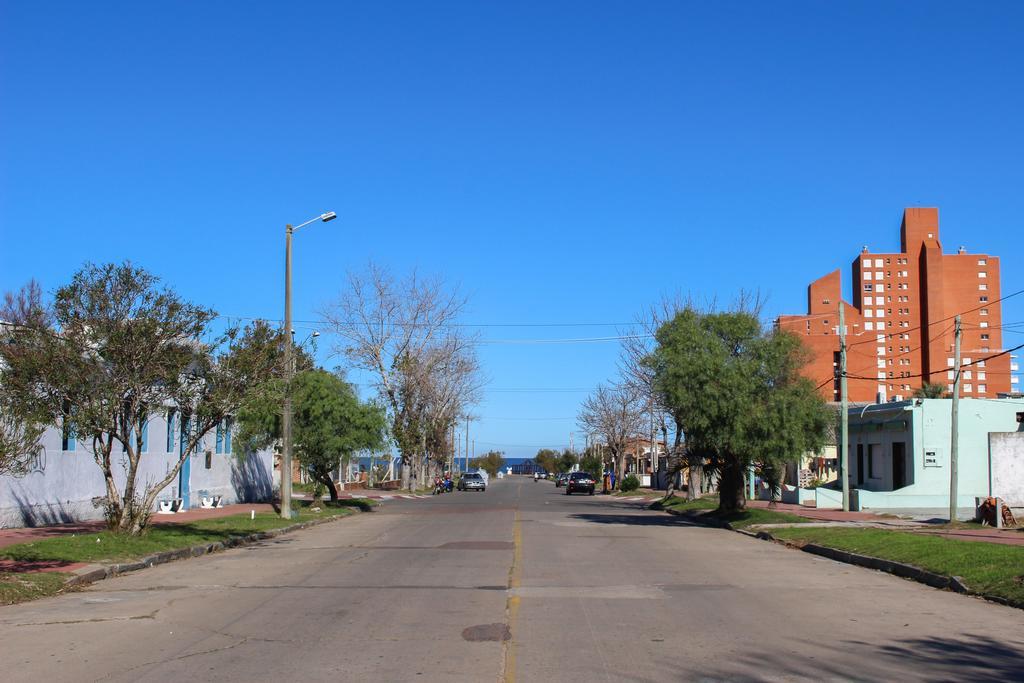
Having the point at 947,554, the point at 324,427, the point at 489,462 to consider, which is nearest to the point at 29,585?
the point at 947,554

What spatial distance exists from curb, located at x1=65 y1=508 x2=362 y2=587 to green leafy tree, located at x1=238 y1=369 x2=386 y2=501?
23.2ft

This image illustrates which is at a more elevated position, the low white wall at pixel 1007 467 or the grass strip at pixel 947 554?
the low white wall at pixel 1007 467

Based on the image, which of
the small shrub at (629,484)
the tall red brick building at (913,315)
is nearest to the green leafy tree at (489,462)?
the tall red brick building at (913,315)

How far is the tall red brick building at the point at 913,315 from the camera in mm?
99438

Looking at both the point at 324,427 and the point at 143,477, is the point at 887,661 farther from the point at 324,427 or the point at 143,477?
the point at 324,427

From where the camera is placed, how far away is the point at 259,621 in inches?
434

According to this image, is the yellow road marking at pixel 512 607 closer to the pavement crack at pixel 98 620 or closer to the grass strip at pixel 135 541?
the pavement crack at pixel 98 620

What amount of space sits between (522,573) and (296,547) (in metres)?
7.53

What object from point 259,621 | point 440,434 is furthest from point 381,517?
point 440,434

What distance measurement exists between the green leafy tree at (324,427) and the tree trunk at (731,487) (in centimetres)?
1325

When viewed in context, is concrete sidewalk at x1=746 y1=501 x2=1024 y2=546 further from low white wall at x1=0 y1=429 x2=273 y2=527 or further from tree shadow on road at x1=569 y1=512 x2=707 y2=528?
low white wall at x1=0 y1=429 x2=273 y2=527

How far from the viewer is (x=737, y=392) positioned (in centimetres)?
2852

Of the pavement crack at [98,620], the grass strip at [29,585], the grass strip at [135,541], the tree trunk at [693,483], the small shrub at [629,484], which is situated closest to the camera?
the pavement crack at [98,620]

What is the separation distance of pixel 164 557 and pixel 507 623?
9616 millimetres
